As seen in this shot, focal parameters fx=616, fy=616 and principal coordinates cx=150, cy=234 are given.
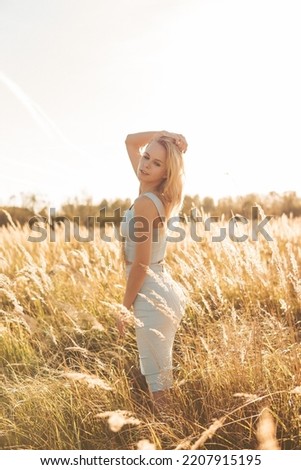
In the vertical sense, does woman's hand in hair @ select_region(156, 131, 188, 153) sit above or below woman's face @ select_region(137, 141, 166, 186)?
above

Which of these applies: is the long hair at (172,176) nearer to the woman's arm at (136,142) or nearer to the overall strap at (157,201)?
the overall strap at (157,201)

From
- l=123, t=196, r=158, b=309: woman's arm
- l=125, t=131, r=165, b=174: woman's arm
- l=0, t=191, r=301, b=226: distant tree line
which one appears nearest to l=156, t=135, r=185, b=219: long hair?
l=123, t=196, r=158, b=309: woman's arm

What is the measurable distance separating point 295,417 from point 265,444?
0.70 ft

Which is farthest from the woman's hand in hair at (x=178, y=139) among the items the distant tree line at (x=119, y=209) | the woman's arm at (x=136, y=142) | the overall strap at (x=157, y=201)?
the distant tree line at (x=119, y=209)

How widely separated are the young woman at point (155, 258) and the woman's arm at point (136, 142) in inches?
19.1

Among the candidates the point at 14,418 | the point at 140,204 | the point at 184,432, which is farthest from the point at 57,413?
the point at 140,204

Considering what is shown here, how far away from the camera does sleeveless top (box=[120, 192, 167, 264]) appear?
3004mm

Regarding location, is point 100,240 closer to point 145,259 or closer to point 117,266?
point 117,266

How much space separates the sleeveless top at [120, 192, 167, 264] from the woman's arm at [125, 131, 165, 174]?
0.65m

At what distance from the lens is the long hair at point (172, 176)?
3057mm

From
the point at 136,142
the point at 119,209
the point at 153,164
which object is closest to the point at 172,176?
the point at 153,164

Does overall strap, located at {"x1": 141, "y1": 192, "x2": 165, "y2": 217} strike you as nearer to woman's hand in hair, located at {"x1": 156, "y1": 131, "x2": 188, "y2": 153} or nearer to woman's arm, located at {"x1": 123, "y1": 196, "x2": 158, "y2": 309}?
woman's arm, located at {"x1": 123, "y1": 196, "x2": 158, "y2": 309}

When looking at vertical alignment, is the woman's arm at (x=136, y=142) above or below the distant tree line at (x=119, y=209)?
above

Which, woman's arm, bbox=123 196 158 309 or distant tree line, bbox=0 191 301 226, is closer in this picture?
woman's arm, bbox=123 196 158 309
